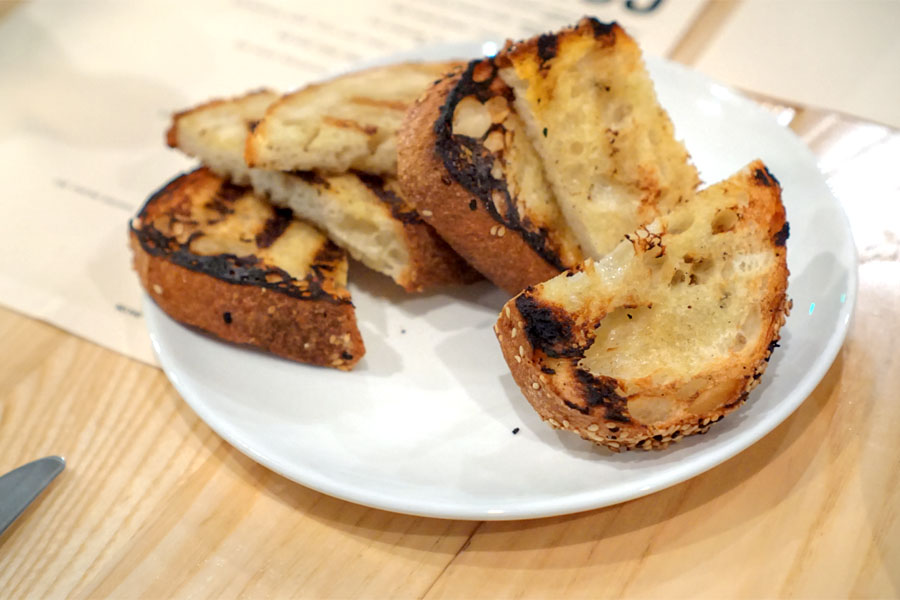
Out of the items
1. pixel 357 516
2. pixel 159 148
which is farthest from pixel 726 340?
pixel 159 148

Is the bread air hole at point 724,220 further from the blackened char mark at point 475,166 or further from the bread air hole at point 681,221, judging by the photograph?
the blackened char mark at point 475,166

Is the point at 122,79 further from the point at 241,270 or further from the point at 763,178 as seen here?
the point at 763,178

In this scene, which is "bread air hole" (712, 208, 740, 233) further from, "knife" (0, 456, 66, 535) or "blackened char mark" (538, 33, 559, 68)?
"knife" (0, 456, 66, 535)

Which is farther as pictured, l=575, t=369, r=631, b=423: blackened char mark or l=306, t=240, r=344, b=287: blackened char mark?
l=306, t=240, r=344, b=287: blackened char mark

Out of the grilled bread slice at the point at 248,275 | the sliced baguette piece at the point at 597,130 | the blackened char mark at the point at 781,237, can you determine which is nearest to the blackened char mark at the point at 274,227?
the grilled bread slice at the point at 248,275

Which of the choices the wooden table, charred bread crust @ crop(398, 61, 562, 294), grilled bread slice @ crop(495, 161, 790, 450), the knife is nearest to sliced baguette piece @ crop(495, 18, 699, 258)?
charred bread crust @ crop(398, 61, 562, 294)

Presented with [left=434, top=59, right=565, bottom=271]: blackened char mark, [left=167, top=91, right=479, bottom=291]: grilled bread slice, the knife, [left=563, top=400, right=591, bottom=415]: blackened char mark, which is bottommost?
the knife

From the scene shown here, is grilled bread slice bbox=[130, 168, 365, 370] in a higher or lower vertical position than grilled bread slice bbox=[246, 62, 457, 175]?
lower
